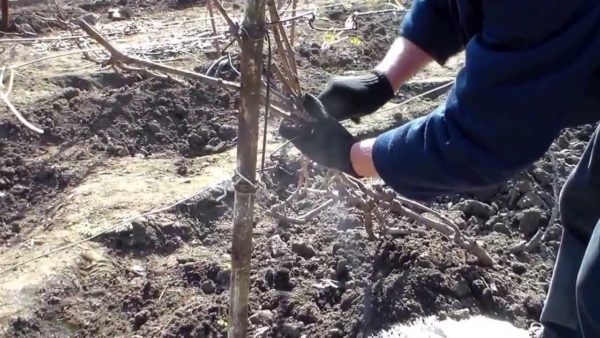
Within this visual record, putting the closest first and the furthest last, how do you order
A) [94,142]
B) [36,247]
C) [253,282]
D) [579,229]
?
[579,229] → [253,282] → [36,247] → [94,142]

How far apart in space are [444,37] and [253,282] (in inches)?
53.4

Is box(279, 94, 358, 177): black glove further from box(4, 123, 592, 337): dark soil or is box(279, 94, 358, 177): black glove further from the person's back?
box(4, 123, 592, 337): dark soil

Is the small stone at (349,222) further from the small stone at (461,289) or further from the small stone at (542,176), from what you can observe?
the small stone at (542,176)

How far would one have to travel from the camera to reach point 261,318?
3.33 m

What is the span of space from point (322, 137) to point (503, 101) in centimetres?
60

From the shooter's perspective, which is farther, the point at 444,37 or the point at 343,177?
the point at 343,177

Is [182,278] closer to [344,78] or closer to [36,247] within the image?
[36,247]

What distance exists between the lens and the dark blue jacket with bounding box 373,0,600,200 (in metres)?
2.03

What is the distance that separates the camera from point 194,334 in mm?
3289

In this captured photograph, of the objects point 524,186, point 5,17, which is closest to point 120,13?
point 5,17

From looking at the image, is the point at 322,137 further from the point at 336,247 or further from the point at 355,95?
the point at 336,247

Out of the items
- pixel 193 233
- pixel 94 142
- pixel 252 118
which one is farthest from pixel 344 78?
pixel 94 142

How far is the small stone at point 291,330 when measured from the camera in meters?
3.27

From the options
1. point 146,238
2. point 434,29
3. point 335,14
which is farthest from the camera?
point 335,14
